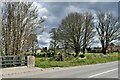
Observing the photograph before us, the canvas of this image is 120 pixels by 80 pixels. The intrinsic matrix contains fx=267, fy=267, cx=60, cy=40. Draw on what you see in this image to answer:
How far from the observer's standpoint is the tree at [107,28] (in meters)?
70.9

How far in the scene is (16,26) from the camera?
29906 mm

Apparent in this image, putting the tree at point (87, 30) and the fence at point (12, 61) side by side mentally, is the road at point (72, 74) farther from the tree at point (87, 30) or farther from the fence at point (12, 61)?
the tree at point (87, 30)

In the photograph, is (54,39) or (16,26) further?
(54,39)

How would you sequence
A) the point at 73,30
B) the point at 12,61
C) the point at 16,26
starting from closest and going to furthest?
the point at 12,61 < the point at 16,26 < the point at 73,30

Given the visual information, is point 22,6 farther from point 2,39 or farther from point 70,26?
point 70,26

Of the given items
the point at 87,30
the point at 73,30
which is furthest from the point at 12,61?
the point at 87,30

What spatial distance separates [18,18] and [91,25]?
37703mm

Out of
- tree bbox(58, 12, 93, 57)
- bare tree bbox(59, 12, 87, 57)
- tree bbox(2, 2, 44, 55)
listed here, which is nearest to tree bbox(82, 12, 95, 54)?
tree bbox(58, 12, 93, 57)

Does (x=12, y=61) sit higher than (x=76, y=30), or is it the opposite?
(x=76, y=30)

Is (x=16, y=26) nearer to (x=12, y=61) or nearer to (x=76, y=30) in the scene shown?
(x=12, y=61)

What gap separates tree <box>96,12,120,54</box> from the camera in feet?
233

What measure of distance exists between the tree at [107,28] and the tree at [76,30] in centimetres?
696

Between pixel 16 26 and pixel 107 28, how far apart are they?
148 feet

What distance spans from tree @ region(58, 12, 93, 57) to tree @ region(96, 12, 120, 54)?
6959 millimetres
